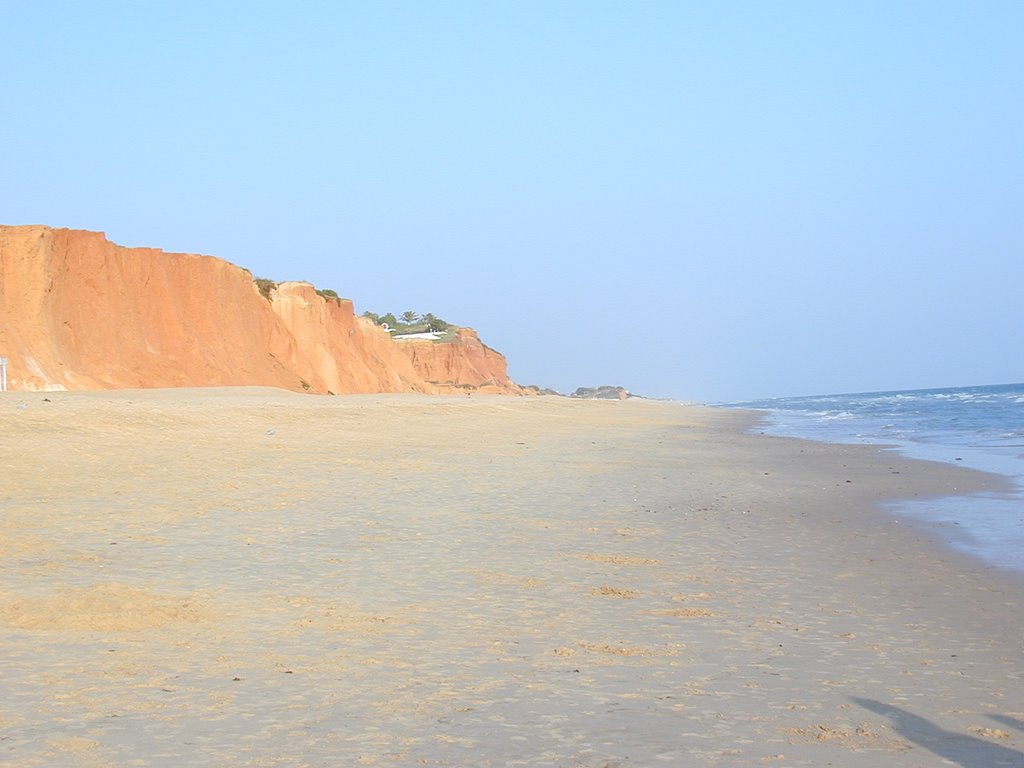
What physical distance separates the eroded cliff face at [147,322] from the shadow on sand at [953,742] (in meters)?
34.4

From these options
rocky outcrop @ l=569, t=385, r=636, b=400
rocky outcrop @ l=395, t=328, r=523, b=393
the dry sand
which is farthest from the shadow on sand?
rocky outcrop @ l=569, t=385, r=636, b=400

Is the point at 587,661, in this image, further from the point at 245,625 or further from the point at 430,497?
the point at 430,497

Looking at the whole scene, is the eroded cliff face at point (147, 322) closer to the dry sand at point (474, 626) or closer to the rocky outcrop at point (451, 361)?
the dry sand at point (474, 626)

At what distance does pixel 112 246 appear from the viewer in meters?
42.0

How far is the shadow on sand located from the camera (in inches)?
155

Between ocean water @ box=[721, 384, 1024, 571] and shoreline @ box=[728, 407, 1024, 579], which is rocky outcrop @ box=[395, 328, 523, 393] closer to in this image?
ocean water @ box=[721, 384, 1024, 571]

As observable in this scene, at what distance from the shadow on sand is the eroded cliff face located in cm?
3435

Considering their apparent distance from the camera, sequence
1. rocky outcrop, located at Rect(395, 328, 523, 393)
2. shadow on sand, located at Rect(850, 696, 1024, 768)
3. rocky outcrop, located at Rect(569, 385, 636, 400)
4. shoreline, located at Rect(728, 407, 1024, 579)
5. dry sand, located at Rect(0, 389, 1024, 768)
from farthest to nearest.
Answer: rocky outcrop, located at Rect(569, 385, 636, 400), rocky outcrop, located at Rect(395, 328, 523, 393), shoreline, located at Rect(728, 407, 1024, 579), dry sand, located at Rect(0, 389, 1024, 768), shadow on sand, located at Rect(850, 696, 1024, 768)

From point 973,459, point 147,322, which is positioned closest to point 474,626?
point 973,459

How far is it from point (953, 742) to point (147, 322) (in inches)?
1680

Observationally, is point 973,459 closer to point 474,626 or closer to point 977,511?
point 977,511

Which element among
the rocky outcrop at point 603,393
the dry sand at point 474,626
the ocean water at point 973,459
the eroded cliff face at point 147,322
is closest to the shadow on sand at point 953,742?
the dry sand at point 474,626

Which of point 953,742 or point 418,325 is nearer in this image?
point 953,742

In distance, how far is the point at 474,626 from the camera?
612 centimetres
